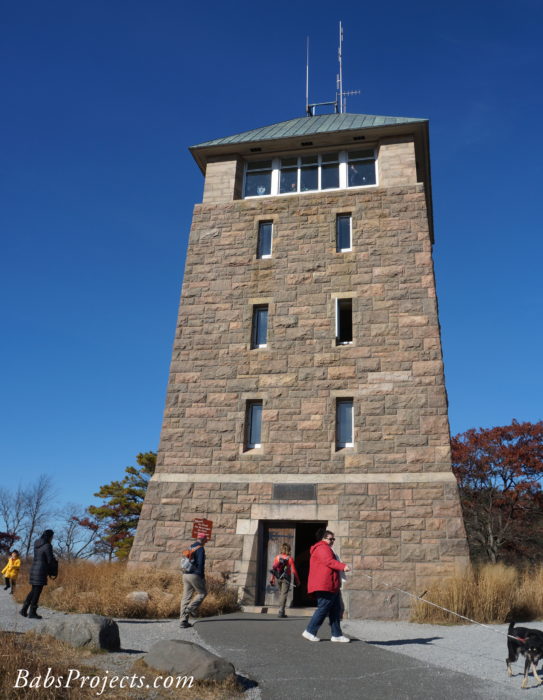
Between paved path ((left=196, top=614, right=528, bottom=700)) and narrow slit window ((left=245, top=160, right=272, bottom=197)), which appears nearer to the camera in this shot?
paved path ((left=196, top=614, right=528, bottom=700))

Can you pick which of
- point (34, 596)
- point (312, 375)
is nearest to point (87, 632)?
point (34, 596)

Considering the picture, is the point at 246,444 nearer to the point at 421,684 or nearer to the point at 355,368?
the point at 355,368

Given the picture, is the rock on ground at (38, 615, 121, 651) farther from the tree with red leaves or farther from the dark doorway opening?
the tree with red leaves

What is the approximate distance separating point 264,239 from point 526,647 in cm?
1328

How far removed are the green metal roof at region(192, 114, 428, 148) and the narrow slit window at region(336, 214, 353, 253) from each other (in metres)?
2.81

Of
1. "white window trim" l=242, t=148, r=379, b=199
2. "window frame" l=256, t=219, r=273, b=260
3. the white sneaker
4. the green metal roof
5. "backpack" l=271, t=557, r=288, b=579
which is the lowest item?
the white sneaker

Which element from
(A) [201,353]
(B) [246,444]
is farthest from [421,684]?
(A) [201,353]

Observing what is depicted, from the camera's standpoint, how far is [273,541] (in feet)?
47.5

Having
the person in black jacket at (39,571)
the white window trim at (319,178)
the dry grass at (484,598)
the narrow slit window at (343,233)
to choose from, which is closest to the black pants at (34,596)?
the person in black jacket at (39,571)

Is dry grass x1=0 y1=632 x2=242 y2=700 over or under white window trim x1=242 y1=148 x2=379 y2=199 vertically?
under

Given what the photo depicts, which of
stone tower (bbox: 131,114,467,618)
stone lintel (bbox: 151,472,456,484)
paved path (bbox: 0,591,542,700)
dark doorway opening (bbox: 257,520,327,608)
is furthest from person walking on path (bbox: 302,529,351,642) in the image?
stone lintel (bbox: 151,472,456,484)

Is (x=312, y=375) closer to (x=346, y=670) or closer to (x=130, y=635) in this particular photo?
(x=130, y=635)

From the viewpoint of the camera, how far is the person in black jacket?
34.1 ft

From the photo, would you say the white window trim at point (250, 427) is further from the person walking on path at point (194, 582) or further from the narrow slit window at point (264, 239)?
the person walking on path at point (194, 582)
